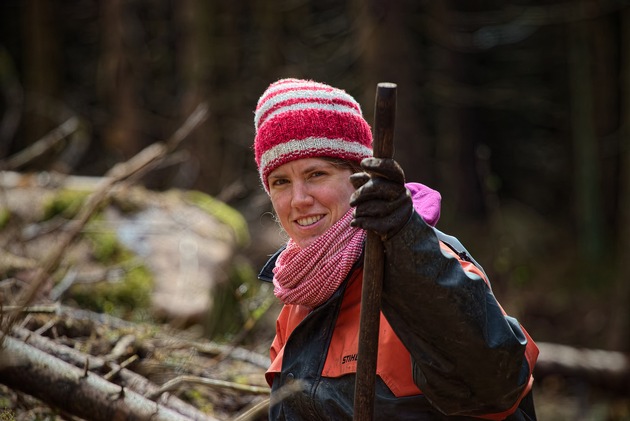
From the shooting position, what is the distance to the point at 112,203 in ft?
19.6

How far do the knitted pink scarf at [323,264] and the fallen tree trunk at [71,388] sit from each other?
2.76 feet

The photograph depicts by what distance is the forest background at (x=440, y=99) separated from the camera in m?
9.50

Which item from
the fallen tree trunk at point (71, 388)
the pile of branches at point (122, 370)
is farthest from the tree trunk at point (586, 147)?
the fallen tree trunk at point (71, 388)

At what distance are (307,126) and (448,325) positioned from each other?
802mm

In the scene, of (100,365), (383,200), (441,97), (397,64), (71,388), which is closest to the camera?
(383,200)

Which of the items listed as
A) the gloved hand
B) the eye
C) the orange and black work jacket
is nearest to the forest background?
the eye

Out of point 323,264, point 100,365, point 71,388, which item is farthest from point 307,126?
point 100,365

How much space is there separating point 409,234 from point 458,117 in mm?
14002

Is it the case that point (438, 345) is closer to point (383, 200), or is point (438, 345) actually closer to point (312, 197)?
point (383, 200)

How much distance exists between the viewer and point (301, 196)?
232 centimetres

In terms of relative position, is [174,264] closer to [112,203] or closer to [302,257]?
[112,203]

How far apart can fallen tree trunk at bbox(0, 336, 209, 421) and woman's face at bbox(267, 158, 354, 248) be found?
0.97 metres

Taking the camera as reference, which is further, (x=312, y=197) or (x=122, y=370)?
(x=122, y=370)

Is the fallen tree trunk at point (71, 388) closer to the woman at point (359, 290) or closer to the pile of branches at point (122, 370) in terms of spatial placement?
the pile of branches at point (122, 370)
